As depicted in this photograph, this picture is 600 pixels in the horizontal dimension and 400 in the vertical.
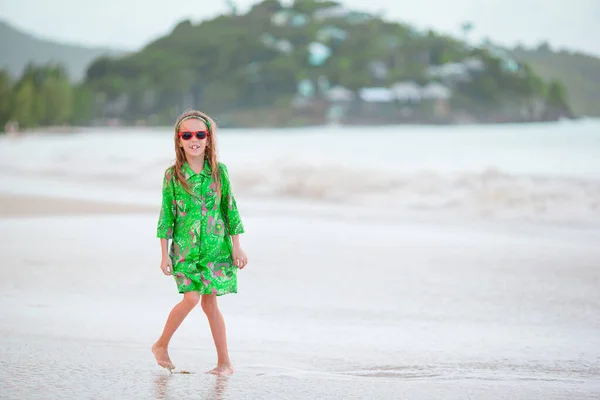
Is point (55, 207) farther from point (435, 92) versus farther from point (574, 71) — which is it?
point (435, 92)

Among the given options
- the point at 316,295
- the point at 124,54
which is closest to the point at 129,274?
the point at 316,295

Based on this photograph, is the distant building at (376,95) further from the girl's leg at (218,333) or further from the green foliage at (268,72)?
the girl's leg at (218,333)

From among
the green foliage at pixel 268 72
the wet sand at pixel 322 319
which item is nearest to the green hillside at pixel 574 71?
the green foliage at pixel 268 72

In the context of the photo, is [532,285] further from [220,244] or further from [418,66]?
[418,66]

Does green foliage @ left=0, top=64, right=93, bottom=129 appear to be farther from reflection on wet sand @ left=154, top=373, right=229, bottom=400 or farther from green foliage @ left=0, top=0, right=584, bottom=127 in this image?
reflection on wet sand @ left=154, top=373, right=229, bottom=400

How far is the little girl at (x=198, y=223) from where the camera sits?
2686mm

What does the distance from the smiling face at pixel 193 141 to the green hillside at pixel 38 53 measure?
79.0 ft

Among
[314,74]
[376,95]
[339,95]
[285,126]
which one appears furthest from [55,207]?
[376,95]

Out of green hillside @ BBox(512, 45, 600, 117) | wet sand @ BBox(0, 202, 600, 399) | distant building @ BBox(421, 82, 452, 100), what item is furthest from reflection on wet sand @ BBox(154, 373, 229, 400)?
distant building @ BBox(421, 82, 452, 100)

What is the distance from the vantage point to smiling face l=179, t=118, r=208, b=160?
270 cm

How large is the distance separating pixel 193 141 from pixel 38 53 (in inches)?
1191

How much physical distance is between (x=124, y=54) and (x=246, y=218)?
34.0 meters

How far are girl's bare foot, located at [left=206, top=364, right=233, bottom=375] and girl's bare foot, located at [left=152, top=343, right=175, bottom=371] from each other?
0.39ft

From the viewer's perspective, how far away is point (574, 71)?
100ft
